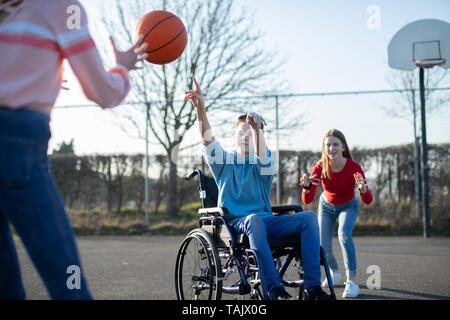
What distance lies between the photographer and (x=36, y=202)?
162cm

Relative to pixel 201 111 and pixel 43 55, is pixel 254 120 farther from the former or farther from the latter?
pixel 43 55

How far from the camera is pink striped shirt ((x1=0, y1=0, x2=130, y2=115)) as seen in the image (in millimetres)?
1667

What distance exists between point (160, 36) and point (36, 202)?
5.07 feet

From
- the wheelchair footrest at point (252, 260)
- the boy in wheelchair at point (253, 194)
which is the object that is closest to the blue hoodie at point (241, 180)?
the boy in wheelchair at point (253, 194)

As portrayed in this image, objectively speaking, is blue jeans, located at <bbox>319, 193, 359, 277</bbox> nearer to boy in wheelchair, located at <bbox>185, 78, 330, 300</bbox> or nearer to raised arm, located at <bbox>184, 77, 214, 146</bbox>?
boy in wheelchair, located at <bbox>185, 78, 330, 300</bbox>

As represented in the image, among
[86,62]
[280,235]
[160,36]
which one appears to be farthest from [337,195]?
[86,62]

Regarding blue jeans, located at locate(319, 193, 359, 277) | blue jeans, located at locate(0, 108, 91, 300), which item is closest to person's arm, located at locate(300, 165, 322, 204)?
blue jeans, located at locate(319, 193, 359, 277)

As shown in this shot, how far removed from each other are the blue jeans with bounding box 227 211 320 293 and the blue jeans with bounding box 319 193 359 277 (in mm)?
1446

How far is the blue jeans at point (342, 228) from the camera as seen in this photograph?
4.57m

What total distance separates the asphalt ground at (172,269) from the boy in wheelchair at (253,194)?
1272mm

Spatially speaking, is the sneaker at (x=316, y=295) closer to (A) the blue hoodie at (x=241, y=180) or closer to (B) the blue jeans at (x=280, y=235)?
(B) the blue jeans at (x=280, y=235)

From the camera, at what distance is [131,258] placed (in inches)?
272
